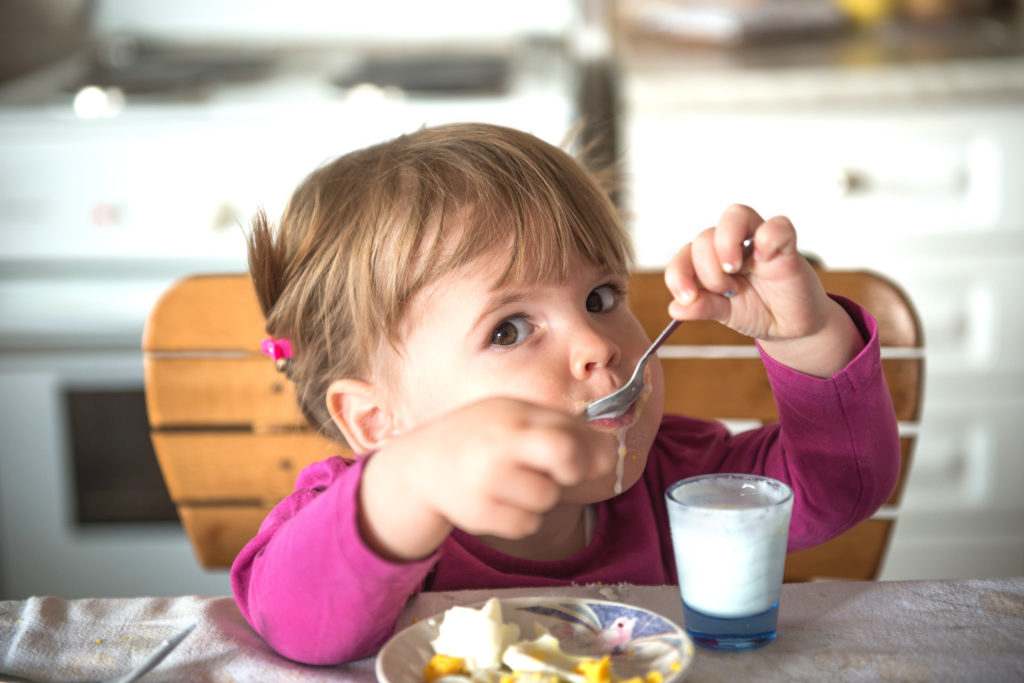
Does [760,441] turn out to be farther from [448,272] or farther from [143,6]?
[143,6]

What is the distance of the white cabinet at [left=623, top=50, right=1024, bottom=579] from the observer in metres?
1.92

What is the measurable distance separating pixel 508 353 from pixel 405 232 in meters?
0.13

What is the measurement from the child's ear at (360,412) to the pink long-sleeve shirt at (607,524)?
0.08 metres

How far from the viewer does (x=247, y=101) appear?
78.1 inches

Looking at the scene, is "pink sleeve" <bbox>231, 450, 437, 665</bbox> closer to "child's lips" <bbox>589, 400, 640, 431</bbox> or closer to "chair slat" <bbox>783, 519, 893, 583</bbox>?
"child's lips" <bbox>589, 400, 640, 431</bbox>

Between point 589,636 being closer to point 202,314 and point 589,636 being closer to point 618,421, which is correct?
point 618,421


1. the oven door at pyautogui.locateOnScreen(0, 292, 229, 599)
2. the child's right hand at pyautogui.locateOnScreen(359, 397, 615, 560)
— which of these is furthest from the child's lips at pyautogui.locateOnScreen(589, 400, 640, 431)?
the oven door at pyautogui.locateOnScreen(0, 292, 229, 599)

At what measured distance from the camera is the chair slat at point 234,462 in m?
1.31

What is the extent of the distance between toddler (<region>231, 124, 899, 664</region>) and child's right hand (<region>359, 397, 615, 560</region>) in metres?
0.02

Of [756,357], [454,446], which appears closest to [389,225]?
[454,446]

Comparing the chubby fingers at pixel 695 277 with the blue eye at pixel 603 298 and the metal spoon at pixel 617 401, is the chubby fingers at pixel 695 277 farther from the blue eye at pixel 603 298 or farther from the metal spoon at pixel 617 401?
the blue eye at pixel 603 298

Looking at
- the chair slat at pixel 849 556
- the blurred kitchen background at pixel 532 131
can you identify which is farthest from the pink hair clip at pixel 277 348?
the blurred kitchen background at pixel 532 131

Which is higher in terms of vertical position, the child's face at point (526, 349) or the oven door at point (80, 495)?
the child's face at point (526, 349)

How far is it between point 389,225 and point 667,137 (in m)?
1.01
